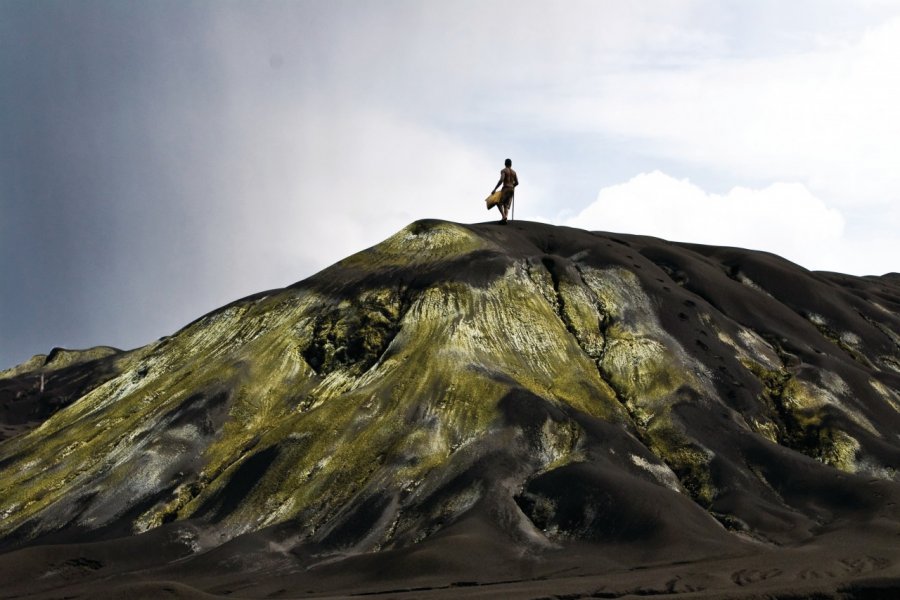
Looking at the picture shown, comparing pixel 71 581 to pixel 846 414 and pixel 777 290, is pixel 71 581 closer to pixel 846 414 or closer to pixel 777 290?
pixel 846 414

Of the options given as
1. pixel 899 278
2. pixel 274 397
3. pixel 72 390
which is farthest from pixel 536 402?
pixel 72 390

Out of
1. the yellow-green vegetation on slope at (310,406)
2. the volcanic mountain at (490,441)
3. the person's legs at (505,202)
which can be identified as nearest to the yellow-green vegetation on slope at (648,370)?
the volcanic mountain at (490,441)

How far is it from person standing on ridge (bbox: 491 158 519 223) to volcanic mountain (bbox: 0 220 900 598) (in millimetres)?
2683

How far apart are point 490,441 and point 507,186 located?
29865 millimetres

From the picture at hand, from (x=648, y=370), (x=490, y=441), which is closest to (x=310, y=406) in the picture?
(x=490, y=441)

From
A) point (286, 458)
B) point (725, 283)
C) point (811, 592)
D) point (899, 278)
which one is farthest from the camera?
point (899, 278)

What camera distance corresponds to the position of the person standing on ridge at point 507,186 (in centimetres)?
8619

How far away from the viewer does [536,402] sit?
68438 millimetres

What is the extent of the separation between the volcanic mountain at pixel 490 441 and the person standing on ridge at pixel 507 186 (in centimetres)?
268

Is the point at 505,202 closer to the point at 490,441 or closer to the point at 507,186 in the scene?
the point at 507,186

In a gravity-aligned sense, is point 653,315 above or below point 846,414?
above

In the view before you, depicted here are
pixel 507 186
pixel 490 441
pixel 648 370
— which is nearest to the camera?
pixel 490 441

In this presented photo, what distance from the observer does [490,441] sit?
65.1 meters

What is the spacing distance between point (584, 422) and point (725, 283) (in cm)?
3064
